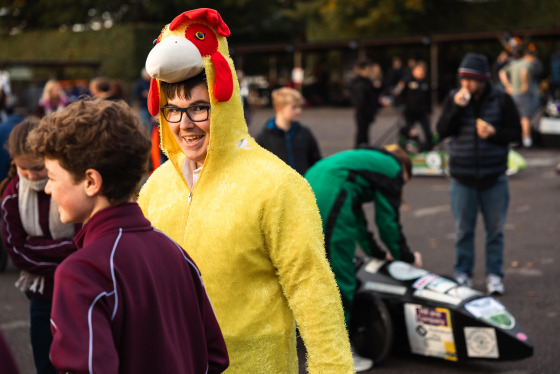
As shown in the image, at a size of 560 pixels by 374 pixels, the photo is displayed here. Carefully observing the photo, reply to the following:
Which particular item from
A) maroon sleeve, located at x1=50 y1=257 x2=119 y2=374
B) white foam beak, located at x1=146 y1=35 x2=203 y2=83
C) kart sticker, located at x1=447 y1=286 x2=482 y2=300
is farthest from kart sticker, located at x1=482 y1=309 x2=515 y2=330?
maroon sleeve, located at x1=50 y1=257 x2=119 y2=374

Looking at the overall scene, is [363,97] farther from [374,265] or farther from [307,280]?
[307,280]

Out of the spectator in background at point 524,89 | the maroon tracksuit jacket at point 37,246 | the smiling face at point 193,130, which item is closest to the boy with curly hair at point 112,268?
the smiling face at point 193,130

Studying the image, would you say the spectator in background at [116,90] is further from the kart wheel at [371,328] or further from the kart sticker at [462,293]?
the kart sticker at [462,293]

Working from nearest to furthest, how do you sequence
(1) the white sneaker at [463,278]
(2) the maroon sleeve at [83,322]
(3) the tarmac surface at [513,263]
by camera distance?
(2) the maroon sleeve at [83,322] < (3) the tarmac surface at [513,263] < (1) the white sneaker at [463,278]

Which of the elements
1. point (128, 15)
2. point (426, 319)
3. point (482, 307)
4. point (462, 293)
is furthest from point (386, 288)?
point (128, 15)

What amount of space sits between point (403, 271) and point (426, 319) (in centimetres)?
38

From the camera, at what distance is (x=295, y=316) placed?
2348 millimetres

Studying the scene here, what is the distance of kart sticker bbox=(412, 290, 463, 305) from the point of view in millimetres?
4836

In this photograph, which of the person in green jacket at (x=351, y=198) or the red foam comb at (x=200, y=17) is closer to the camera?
the red foam comb at (x=200, y=17)

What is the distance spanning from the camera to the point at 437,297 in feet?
16.0

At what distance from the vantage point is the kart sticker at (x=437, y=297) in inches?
190

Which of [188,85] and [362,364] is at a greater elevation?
[188,85]

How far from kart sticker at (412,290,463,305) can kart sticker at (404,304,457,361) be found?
0.06 meters

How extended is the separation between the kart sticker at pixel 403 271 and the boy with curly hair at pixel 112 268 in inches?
127
